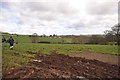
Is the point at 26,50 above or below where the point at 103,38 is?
below

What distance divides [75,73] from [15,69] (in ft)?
13.7

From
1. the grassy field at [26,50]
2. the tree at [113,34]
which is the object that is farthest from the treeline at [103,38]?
the grassy field at [26,50]

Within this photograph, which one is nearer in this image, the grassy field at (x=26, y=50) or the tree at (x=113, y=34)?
the grassy field at (x=26, y=50)

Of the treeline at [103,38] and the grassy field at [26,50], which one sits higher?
the treeline at [103,38]

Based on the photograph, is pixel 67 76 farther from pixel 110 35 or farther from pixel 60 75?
pixel 110 35

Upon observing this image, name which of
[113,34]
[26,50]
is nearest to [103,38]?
[113,34]

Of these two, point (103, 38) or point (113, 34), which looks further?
point (103, 38)

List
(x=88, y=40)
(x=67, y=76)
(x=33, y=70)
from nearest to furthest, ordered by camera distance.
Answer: (x=67, y=76)
(x=33, y=70)
(x=88, y=40)

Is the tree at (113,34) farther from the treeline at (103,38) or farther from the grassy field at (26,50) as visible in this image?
the grassy field at (26,50)

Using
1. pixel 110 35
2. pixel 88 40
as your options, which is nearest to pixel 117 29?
pixel 110 35

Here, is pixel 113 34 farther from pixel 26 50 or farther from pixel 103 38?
pixel 26 50

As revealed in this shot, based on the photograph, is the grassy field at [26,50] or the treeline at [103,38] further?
the treeline at [103,38]

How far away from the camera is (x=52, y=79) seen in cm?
1293

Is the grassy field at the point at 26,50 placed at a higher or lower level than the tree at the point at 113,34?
lower
